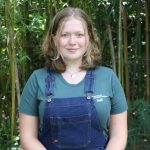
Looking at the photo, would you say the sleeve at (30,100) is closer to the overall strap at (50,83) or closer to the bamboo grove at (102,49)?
the overall strap at (50,83)

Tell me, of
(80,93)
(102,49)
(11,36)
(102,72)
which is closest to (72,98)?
(80,93)

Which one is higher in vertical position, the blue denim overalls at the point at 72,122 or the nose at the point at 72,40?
the nose at the point at 72,40

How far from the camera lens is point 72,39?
195 cm

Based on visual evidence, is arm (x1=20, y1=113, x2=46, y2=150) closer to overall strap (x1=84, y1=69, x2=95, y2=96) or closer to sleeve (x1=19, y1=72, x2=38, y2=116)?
sleeve (x1=19, y1=72, x2=38, y2=116)

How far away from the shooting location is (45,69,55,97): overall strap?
6.30 feet

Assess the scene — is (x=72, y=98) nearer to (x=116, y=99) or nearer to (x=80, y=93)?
(x=80, y=93)

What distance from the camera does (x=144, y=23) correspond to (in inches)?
131

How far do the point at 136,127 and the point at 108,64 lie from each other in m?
0.55

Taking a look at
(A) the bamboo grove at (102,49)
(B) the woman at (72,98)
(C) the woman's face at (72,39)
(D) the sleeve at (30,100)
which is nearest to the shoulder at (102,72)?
(B) the woman at (72,98)

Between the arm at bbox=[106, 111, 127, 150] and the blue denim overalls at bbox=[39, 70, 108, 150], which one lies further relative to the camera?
the arm at bbox=[106, 111, 127, 150]

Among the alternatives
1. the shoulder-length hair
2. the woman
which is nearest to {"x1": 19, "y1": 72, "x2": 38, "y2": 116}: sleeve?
the woman

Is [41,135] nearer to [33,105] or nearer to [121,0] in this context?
[33,105]

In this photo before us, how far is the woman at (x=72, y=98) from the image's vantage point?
190 cm

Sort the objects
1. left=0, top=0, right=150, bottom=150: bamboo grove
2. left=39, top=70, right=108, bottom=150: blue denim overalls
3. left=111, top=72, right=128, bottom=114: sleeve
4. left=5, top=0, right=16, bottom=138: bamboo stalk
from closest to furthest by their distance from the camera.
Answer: left=39, top=70, right=108, bottom=150: blue denim overalls < left=111, top=72, right=128, bottom=114: sleeve < left=5, top=0, right=16, bottom=138: bamboo stalk < left=0, top=0, right=150, bottom=150: bamboo grove
